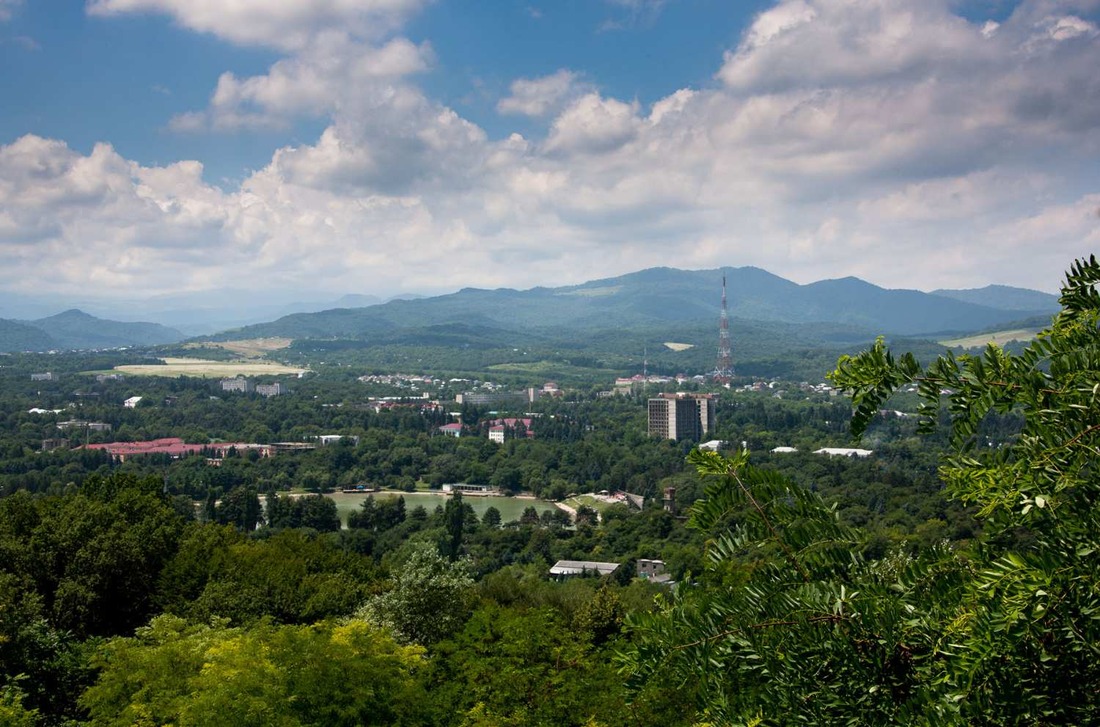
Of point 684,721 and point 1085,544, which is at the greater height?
point 1085,544

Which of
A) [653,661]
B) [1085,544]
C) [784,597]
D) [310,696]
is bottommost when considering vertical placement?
[310,696]

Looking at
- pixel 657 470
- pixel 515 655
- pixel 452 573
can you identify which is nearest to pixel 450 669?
pixel 515 655

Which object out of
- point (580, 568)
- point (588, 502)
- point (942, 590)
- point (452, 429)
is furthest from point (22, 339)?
point (942, 590)

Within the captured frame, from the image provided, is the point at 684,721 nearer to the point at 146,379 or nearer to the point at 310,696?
the point at 310,696

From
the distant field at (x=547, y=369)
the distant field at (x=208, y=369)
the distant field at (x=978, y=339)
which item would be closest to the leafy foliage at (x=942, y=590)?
the distant field at (x=208, y=369)

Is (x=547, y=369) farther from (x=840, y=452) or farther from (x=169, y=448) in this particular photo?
(x=840, y=452)

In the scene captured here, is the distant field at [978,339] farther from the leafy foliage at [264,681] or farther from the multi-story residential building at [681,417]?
the leafy foliage at [264,681]
